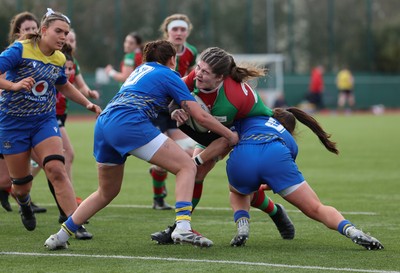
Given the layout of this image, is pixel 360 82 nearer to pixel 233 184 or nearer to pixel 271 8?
pixel 271 8

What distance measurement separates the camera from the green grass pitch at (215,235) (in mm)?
6387

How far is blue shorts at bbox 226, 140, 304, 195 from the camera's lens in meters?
7.03

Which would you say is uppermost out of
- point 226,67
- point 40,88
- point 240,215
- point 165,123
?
point 226,67

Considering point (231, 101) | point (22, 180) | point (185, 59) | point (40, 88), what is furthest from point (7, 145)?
point (185, 59)

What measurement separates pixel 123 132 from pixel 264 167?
1147 mm

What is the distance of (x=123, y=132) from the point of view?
6758 mm

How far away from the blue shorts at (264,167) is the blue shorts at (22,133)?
1.71m

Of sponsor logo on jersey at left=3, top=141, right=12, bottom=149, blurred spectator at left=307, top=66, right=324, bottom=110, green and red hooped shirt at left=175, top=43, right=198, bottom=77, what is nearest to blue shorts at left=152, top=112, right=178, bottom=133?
green and red hooped shirt at left=175, top=43, right=198, bottom=77

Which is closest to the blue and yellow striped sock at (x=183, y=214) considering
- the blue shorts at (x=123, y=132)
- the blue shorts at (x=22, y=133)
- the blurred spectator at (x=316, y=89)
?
the blue shorts at (x=123, y=132)

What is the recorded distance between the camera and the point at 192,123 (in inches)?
289

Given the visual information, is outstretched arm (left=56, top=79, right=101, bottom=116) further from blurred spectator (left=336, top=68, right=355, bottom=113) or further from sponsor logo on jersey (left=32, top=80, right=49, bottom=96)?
blurred spectator (left=336, top=68, right=355, bottom=113)

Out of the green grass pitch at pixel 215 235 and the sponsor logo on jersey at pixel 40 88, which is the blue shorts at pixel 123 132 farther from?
the sponsor logo on jersey at pixel 40 88

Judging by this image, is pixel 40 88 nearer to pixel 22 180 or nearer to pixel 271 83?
pixel 22 180

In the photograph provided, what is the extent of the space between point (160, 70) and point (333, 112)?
112 feet
